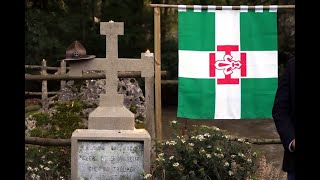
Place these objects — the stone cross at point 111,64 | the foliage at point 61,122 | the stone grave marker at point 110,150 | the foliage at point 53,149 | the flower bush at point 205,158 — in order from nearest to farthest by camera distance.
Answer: the flower bush at point 205,158 → the stone grave marker at point 110,150 → the stone cross at point 111,64 → the foliage at point 53,149 → the foliage at point 61,122

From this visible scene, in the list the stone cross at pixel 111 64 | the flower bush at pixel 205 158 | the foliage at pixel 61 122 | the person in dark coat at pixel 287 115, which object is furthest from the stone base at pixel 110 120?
→ the person in dark coat at pixel 287 115

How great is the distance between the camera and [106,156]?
515 cm

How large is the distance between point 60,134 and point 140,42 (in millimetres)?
13893

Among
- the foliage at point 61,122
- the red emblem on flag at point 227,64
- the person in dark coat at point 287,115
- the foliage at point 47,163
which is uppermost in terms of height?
the red emblem on flag at point 227,64

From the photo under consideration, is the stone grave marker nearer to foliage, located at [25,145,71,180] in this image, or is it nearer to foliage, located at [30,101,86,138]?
foliage, located at [25,145,71,180]

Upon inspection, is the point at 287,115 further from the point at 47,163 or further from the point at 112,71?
the point at 47,163

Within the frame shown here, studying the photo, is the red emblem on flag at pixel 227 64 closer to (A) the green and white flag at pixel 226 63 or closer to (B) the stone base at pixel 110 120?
(A) the green and white flag at pixel 226 63

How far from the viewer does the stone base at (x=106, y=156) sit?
202 inches

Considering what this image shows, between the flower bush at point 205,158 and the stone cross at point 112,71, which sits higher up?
the stone cross at point 112,71

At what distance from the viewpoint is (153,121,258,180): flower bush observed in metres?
4.86

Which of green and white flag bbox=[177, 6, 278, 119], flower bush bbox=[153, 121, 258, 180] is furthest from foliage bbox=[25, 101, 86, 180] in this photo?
green and white flag bbox=[177, 6, 278, 119]

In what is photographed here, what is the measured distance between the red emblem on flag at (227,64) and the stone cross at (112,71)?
619 mm

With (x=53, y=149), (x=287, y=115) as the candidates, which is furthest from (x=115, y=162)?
(x=287, y=115)

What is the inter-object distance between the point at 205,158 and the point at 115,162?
33.9 inches
